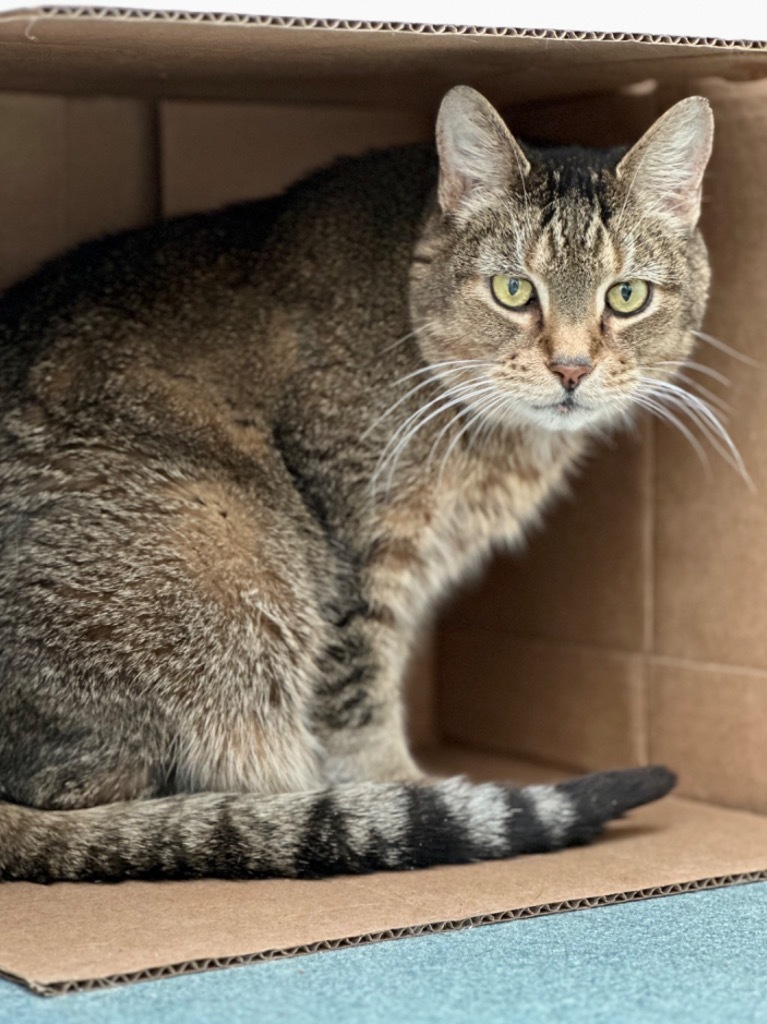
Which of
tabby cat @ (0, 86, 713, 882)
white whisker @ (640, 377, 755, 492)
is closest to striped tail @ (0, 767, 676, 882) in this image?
tabby cat @ (0, 86, 713, 882)

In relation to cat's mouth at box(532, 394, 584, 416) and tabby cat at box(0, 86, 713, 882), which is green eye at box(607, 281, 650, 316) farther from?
cat's mouth at box(532, 394, 584, 416)

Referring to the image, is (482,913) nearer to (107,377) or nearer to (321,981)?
(321,981)

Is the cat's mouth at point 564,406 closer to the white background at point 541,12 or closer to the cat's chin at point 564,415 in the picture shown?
the cat's chin at point 564,415

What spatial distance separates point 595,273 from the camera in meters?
2.19

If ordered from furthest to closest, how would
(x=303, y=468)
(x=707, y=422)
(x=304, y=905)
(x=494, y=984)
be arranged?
(x=707, y=422)
(x=303, y=468)
(x=304, y=905)
(x=494, y=984)

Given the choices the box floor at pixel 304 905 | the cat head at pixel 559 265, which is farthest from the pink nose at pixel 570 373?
the box floor at pixel 304 905

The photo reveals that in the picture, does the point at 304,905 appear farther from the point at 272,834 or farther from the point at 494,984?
the point at 494,984

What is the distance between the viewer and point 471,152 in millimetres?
2225

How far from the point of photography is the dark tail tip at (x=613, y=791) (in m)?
2.16

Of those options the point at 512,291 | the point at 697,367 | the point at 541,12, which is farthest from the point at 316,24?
the point at 697,367

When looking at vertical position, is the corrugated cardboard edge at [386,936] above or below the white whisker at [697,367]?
below

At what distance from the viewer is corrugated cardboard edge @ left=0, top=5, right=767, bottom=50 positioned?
1.69m

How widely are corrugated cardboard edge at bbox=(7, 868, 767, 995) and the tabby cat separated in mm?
201

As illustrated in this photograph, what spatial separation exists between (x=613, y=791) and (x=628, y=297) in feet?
2.51
